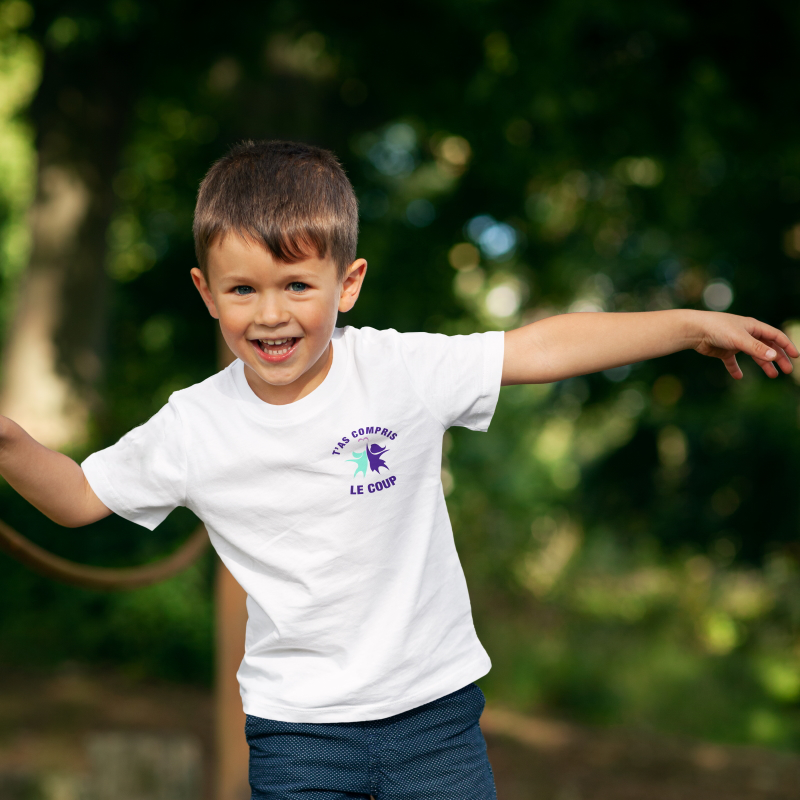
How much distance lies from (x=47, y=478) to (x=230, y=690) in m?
2.08

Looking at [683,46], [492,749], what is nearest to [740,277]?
[683,46]

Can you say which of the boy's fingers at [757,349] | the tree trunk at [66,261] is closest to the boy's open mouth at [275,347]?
the boy's fingers at [757,349]

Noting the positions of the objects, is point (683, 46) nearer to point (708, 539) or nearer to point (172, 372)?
point (708, 539)

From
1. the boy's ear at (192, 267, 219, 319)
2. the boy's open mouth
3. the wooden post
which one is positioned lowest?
the wooden post

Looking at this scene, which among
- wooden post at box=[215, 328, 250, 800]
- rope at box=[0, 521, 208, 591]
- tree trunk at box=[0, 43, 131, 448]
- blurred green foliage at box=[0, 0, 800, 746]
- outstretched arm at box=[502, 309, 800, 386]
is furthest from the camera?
tree trunk at box=[0, 43, 131, 448]

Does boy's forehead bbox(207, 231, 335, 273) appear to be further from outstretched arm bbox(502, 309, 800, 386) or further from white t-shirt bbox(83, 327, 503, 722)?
outstretched arm bbox(502, 309, 800, 386)

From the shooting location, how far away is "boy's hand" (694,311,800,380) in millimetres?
1507

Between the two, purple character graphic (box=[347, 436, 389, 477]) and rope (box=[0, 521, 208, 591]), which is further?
rope (box=[0, 521, 208, 591])

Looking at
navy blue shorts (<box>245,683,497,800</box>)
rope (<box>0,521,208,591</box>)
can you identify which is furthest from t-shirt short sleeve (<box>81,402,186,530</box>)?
rope (<box>0,521,208,591</box>)

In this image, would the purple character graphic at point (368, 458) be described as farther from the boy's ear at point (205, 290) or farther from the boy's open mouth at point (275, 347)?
the boy's ear at point (205, 290)

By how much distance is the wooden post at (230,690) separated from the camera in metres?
3.26

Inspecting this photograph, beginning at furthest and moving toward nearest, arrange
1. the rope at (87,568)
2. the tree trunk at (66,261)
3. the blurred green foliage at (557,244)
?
the tree trunk at (66,261)
the blurred green foliage at (557,244)
the rope at (87,568)

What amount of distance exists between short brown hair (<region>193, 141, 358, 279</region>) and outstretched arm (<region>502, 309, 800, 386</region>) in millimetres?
336

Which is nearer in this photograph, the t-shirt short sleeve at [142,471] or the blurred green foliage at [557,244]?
the t-shirt short sleeve at [142,471]
